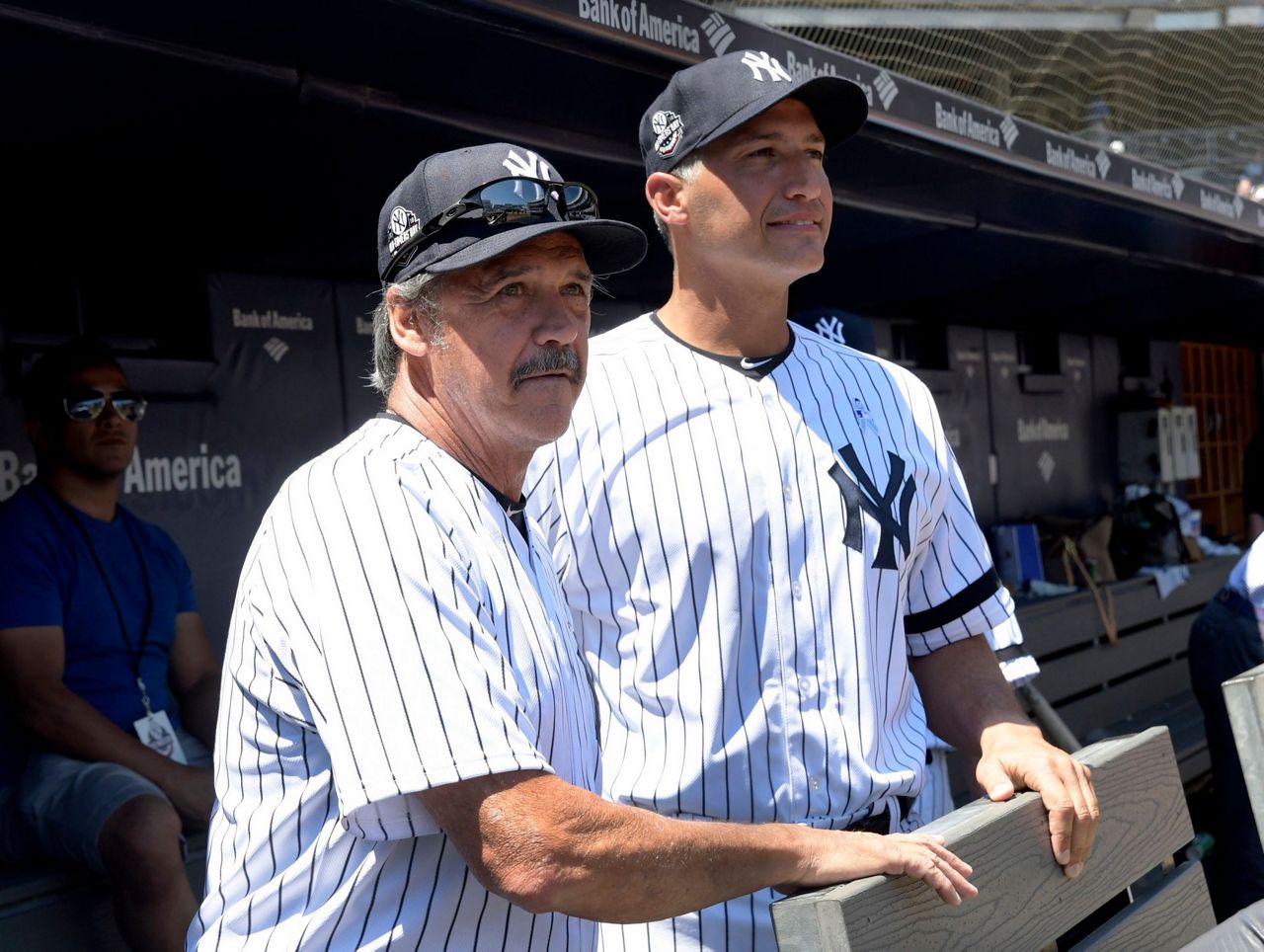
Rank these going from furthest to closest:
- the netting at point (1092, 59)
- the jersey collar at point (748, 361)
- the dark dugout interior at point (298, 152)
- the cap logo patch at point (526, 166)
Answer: the netting at point (1092, 59), the dark dugout interior at point (298, 152), the jersey collar at point (748, 361), the cap logo patch at point (526, 166)

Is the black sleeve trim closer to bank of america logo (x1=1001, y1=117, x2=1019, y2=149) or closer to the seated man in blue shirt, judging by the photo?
the seated man in blue shirt

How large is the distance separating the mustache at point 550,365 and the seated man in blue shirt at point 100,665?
6.61 feet

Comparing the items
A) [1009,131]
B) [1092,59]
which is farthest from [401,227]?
[1092,59]

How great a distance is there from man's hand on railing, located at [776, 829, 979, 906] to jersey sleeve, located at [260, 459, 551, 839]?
319 millimetres

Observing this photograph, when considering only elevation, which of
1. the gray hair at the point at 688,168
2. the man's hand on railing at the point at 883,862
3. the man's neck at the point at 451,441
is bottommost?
the man's hand on railing at the point at 883,862

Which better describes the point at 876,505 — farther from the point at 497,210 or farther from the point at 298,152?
the point at 298,152

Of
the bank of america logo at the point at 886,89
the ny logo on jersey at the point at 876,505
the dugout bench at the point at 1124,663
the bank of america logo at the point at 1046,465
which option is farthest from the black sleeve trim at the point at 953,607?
the bank of america logo at the point at 1046,465

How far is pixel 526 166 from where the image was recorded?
136cm

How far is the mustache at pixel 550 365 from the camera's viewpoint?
1.35 meters

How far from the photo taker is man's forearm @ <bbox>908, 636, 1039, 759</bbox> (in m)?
1.78

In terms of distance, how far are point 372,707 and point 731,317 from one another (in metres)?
0.88

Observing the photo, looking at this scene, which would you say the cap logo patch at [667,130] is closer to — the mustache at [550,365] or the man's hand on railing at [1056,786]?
the mustache at [550,365]

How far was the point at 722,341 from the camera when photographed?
1812 mm

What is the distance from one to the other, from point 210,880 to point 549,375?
58 centimetres
